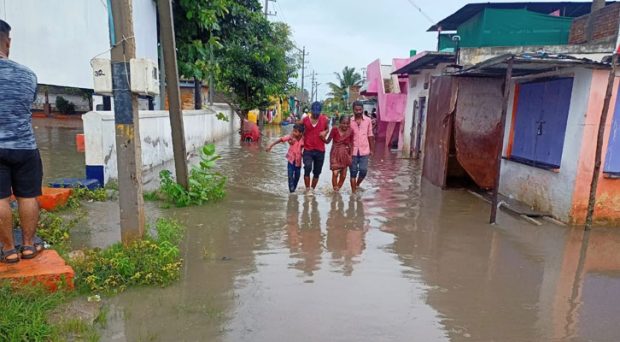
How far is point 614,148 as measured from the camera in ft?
21.1

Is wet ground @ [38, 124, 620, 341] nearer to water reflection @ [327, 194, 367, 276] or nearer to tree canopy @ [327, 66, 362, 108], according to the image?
water reflection @ [327, 194, 367, 276]

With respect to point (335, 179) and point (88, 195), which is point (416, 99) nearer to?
point (335, 179)

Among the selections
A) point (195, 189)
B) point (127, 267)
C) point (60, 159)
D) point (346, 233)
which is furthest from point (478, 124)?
point (60, 159)

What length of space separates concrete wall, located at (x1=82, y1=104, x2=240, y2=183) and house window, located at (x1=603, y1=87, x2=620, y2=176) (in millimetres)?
7454

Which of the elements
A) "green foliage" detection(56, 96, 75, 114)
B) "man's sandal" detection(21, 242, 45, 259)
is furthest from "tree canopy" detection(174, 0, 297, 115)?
"green foliage" detection(56, 96, 75, 114)

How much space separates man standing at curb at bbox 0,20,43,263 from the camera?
3379 mm

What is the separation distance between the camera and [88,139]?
22.7 ft

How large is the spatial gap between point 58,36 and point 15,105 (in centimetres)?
358

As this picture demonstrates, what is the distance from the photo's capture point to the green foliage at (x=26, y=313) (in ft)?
9.14

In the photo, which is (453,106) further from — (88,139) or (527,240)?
(88,139)

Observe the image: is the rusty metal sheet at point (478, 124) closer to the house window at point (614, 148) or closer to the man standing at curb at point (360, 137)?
the man standing at curb at point (360, 137)

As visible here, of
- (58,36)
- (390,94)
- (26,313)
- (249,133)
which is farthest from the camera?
(249,133)

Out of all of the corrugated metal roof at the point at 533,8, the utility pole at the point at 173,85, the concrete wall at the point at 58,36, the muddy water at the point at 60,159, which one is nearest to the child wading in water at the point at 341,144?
the utility pole at the point at 173,85

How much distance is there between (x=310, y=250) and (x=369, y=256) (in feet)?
2.15
